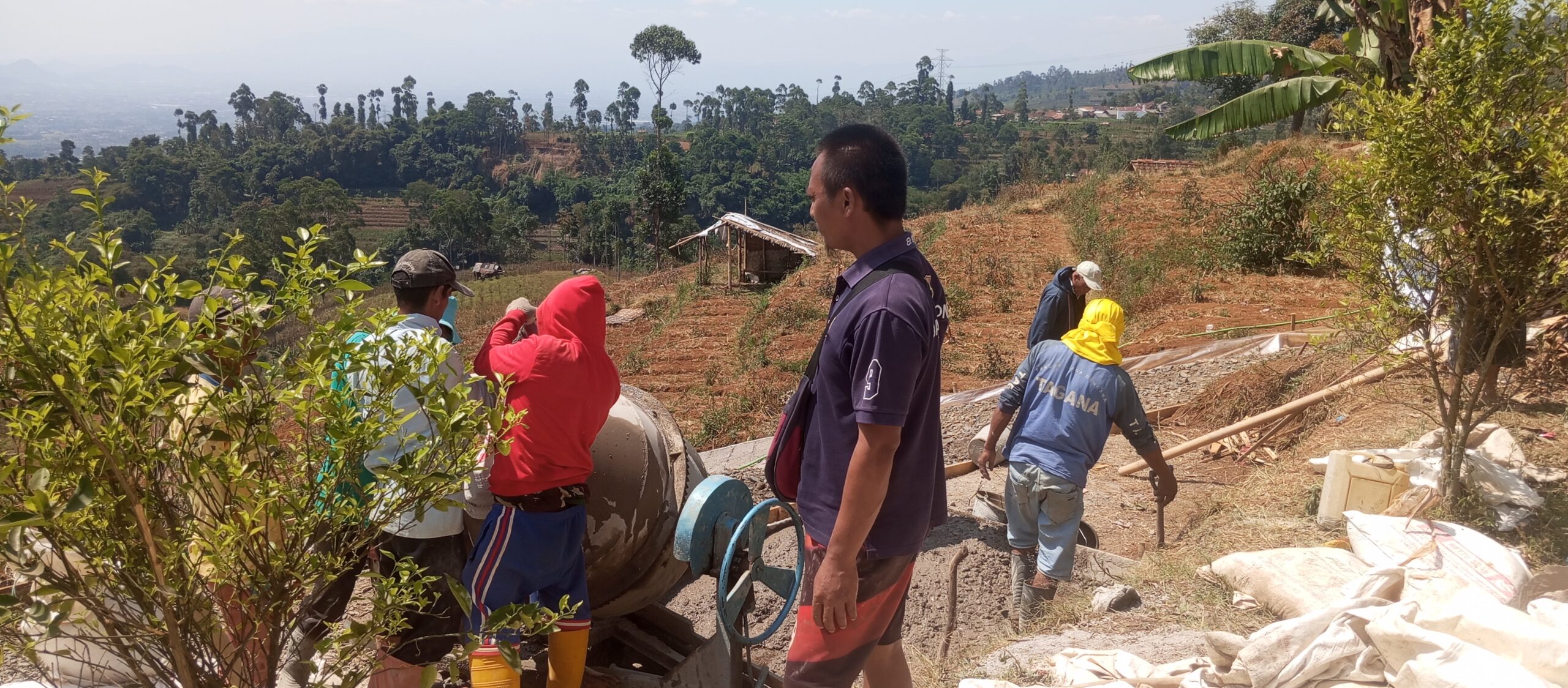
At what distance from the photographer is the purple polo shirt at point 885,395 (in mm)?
1901

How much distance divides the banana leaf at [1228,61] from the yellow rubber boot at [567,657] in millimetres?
9512

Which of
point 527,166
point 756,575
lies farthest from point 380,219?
point 756,575

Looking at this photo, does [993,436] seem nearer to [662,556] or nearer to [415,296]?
[662,556]

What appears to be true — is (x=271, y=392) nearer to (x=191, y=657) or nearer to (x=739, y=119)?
(x=191, y=657)

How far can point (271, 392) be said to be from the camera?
50.6 inches

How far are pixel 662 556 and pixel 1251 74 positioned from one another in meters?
9.76

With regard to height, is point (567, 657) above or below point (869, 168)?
below

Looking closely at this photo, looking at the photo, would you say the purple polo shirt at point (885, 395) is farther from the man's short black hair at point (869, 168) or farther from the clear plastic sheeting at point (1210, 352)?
the clear plastic sheeting at point (1210, 352)

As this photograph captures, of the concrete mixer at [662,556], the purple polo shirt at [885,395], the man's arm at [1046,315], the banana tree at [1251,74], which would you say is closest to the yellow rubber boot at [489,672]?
the concrete mixer at [662,556]

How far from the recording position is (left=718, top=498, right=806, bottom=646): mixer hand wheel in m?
2.26

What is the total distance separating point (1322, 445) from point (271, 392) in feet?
17.3

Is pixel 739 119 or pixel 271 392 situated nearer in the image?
pixel 271 392

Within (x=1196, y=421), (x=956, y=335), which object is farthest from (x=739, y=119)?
(x=1196, y=421)

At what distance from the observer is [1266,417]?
5.79 m
